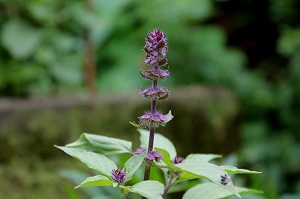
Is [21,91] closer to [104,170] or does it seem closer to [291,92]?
[291,92]

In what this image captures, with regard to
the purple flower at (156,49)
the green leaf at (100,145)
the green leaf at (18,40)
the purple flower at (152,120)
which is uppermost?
the green leaf at (18,40)

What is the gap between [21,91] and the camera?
3223mm

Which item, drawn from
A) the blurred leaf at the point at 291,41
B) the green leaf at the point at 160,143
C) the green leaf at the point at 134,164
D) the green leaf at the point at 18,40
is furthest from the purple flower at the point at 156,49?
the blurred leaf at the point at 291,41

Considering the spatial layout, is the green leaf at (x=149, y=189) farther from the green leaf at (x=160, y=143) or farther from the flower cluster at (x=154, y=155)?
the green leaf at (x=160, y=143)

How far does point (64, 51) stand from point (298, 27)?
2.01 metres

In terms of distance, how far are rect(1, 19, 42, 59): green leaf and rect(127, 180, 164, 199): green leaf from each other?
239 centimetres

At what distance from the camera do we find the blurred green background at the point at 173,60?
325 cm

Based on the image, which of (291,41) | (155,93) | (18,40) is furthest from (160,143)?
(291,41)

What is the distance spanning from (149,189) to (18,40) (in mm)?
2426

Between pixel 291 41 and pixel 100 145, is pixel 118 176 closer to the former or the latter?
pixel 100 145

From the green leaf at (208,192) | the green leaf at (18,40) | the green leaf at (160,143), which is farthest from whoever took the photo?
the green leaf at (18,40)

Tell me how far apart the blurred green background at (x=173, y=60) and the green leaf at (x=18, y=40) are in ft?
0.08

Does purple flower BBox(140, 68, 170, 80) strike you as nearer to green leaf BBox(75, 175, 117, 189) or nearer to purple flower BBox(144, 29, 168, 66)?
purple flower BBox(144, 29, 168, 66)

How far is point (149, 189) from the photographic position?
86 centimetres
